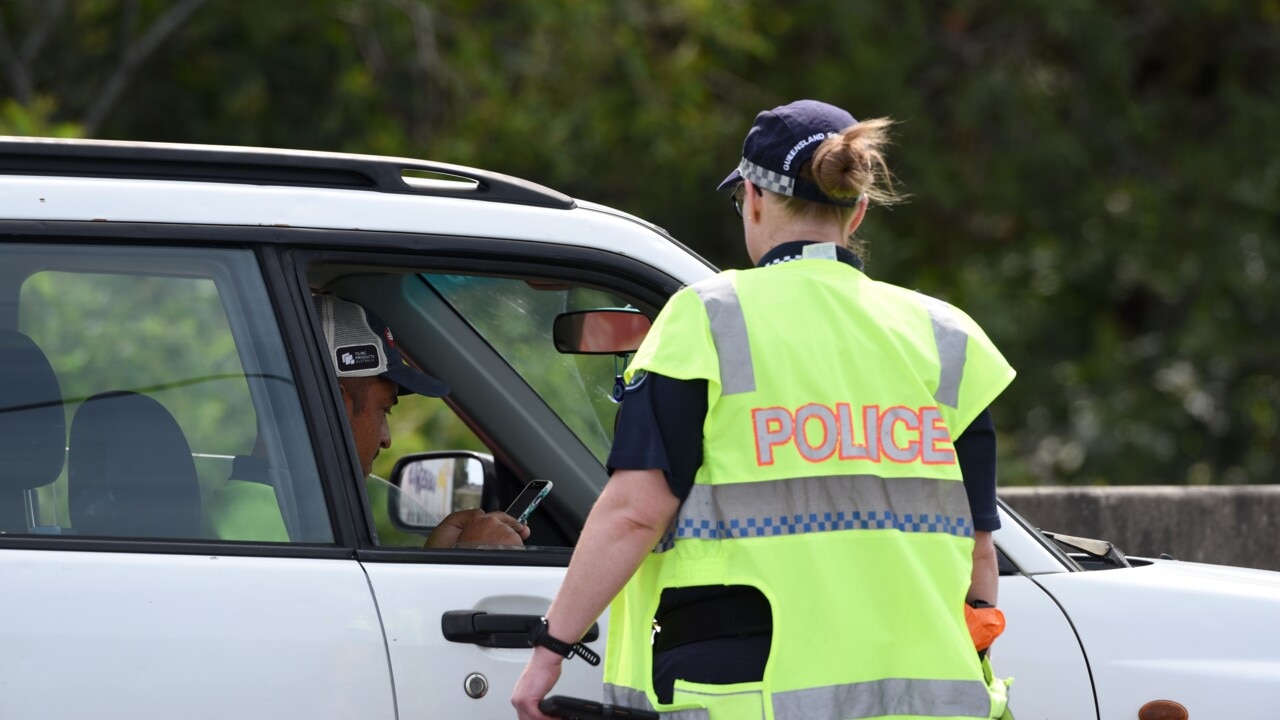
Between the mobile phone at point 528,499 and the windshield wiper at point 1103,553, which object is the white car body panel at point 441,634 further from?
the windshield wiper at point 1103,553

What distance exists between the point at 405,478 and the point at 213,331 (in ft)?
4.74

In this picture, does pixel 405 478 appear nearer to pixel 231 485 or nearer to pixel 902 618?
pixel 231 485

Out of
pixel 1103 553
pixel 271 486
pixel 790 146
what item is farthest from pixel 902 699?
pixel 271 486

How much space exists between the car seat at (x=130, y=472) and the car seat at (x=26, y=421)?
3cm

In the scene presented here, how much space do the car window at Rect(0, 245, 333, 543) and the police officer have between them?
0.62 metres

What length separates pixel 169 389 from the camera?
248 cm

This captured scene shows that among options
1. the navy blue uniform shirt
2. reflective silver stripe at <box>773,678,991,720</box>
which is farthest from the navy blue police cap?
reflective silver stripe at <box>773,678,991,720</box>

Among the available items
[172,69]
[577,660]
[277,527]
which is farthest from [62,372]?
[172,69]

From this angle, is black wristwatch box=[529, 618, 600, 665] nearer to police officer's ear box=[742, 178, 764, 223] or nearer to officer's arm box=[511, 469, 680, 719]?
officer's arm box=[511, 469, 680, 719]

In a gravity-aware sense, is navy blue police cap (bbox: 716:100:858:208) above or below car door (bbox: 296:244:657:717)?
above

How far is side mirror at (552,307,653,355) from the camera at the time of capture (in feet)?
9.04

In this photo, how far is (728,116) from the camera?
36.5 feet

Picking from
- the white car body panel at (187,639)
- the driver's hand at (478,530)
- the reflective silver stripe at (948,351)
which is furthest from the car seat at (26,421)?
the reflective silver stripe at (948,351)

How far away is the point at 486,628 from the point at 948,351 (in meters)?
0.86
